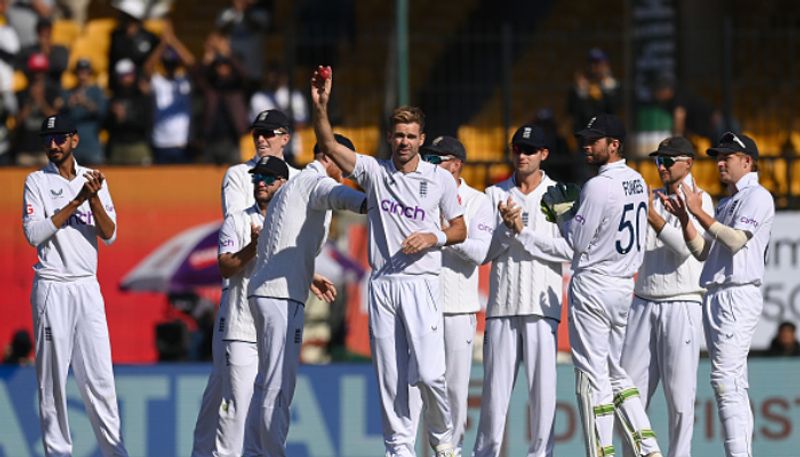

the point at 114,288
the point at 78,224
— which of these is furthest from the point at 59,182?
the point at 114,288

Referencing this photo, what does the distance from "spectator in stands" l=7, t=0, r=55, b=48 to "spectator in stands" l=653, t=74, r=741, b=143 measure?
742cm

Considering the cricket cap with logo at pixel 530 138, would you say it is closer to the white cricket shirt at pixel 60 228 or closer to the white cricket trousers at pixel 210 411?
the white cricket trousers at pixel 210 411

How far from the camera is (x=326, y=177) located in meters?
11.1

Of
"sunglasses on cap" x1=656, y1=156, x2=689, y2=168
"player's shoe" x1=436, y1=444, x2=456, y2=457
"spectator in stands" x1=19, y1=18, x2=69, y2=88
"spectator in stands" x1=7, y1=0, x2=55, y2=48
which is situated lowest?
"player's shoe" x1=436, y1=444, x2=456, y2=457

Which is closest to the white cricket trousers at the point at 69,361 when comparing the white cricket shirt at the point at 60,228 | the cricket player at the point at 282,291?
the white cricket shirt at the point at 60,228

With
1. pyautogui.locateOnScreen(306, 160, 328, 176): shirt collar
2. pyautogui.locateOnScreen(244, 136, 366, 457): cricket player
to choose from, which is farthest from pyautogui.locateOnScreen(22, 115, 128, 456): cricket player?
pyautogui.locateOnScreen(306, 160, 328, 176): shirt collar

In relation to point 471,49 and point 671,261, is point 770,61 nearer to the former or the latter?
point 471,49

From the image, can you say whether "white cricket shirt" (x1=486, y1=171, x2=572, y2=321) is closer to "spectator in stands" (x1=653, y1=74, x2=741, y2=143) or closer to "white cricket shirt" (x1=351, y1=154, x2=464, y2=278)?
"white cricket shirt" (x1=351, y1=154, x2=464, y2=278)

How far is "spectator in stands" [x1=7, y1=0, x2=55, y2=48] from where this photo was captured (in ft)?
64.5

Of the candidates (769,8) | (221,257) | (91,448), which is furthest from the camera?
(769,8)

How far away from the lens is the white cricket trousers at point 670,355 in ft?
40.0

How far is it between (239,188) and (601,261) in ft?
8.71

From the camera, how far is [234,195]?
11.8 metres

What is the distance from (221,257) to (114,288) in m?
6.40
